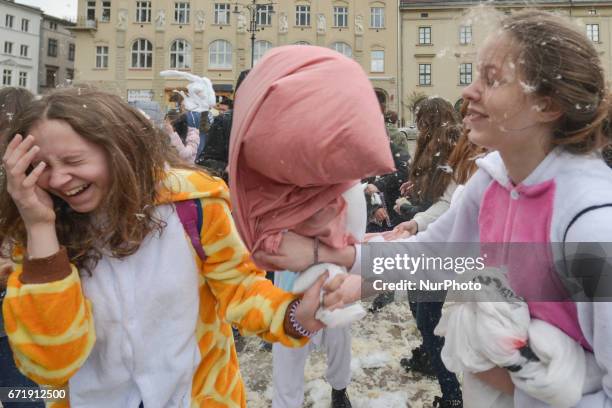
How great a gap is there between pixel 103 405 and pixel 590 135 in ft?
4.84

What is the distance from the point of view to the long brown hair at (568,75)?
1040mm

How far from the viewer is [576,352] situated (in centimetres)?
98

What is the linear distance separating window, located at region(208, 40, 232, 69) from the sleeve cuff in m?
33.2

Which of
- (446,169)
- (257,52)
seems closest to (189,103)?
(446,169)

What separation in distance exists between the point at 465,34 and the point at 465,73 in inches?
4.6

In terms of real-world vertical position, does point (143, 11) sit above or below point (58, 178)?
above

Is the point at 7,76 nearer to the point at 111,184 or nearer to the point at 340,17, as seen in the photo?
the point at 340,17

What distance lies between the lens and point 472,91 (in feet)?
3.74

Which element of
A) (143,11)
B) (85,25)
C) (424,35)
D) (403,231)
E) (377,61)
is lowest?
(403,231)

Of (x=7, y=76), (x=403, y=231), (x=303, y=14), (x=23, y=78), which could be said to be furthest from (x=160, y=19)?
(x=403, y=231)

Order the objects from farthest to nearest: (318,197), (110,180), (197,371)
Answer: (197,371) → (110,180) → (318,197)

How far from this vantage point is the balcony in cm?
Answer: 3247

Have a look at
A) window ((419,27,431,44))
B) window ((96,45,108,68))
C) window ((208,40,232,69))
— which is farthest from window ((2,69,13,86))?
window ((419,27,431,44))

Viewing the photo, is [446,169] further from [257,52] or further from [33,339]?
[257,52]
